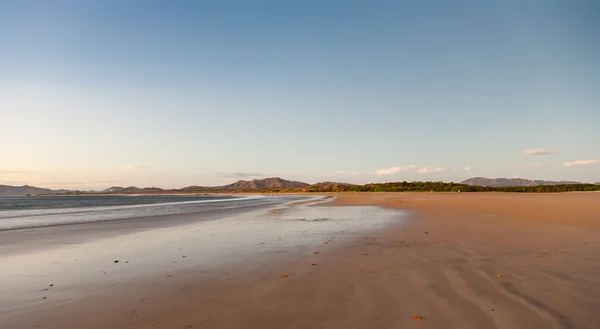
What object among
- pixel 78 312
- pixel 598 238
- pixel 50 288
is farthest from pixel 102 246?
pixel 598 238

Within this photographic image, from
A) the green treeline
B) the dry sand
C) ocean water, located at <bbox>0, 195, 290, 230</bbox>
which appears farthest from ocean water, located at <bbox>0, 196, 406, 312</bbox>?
the green treeline

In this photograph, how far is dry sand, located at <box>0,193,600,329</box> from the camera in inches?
195

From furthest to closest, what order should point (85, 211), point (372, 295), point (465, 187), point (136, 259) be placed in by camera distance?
point (465, 187)
point (85, 211)
point (136, 259)
point (372, 295)

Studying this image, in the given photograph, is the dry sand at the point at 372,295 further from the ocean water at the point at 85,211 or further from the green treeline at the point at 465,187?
the green treeline at the point at 465,187

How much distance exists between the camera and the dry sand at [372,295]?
4949 mm

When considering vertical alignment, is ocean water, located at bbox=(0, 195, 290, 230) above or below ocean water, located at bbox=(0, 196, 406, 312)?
above

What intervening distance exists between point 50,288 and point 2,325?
2.03m

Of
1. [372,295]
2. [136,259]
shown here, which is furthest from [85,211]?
[372,295]

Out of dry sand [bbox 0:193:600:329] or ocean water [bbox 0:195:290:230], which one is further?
ocean water [bbox 0:195:290:230]

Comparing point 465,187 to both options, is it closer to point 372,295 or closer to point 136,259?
point 136,259

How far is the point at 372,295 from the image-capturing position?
6.09m

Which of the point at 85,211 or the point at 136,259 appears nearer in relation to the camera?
the point at 136,259

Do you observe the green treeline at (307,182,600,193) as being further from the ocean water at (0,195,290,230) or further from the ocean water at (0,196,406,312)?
the ocean water at (0,196,406,312)

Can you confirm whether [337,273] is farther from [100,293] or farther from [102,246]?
[102,246]
